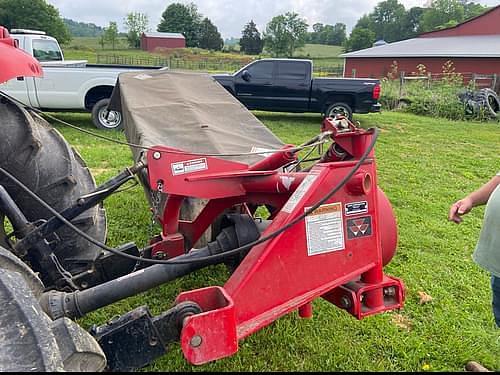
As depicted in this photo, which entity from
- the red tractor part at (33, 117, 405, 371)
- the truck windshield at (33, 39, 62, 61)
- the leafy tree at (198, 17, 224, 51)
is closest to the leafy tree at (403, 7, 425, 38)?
the leafy tree at (198, 17, 224, 51)

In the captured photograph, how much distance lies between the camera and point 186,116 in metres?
4.40

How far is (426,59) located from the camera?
3047 centimetres

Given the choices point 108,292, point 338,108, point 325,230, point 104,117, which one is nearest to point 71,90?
point 104,117

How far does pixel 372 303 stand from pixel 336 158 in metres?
0.71

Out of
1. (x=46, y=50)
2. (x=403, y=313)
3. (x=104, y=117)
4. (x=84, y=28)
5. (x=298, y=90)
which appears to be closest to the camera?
(x=403, y=313)

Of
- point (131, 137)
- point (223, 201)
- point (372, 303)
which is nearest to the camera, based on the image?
point (372, 303)

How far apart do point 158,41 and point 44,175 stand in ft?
233

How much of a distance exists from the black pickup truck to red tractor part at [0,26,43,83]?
9991 millimetres

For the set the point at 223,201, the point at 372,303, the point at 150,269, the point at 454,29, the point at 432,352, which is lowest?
the point at 432,352

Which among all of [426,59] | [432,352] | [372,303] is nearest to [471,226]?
[432,352]

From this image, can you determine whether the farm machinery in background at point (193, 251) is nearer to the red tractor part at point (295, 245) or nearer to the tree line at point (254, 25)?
the red tractor part at point (295, 245)

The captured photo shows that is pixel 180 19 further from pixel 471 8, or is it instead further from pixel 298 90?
pixel 298 90

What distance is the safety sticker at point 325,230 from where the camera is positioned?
2084 mm

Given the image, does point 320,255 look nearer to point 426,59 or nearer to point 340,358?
point 340,358
